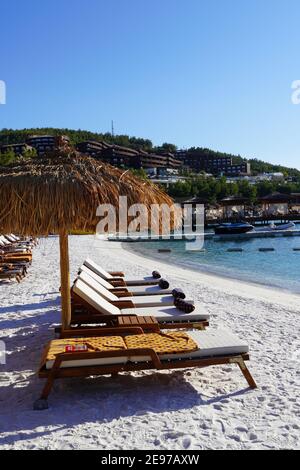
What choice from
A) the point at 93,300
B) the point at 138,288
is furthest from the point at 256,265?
the point at 93,300

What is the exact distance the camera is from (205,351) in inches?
153

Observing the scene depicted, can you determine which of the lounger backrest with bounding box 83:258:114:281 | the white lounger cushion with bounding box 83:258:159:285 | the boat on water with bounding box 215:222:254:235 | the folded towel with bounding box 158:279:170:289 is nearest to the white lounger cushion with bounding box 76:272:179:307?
the folded towel with bounding box 158:279:170:289

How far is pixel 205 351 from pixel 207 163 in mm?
149393

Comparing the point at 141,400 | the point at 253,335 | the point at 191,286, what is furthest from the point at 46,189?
the point at 191,286

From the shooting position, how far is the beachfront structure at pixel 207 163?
478ft

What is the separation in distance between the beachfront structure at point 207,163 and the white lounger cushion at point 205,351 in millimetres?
143320

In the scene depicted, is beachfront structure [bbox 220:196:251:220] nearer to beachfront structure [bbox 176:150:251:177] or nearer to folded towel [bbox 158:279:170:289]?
folded towel [bbox 158:279:170:289]

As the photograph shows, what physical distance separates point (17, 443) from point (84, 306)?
96.0 inches

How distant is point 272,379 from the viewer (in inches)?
167

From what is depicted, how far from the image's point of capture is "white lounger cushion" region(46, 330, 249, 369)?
3610 mm

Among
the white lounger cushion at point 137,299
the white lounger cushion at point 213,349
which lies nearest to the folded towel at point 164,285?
the white lounger cushion at point 137,299
